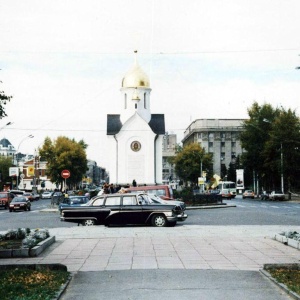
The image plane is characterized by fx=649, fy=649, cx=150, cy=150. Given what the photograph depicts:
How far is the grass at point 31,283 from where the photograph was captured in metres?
9.93

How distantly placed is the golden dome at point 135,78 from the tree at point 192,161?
49624 mm

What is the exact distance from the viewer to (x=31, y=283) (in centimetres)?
1118

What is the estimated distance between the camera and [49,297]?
9.77 metres

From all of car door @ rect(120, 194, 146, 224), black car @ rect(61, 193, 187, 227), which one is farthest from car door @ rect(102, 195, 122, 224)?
car door @ rect(120, 194, 146, 224)

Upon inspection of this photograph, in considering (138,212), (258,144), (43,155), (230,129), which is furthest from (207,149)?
(138,212)

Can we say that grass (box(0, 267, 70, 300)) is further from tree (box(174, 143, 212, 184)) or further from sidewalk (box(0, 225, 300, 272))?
tree (box(174, 143, 212, 184))

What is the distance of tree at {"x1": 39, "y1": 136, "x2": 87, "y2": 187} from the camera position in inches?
4259

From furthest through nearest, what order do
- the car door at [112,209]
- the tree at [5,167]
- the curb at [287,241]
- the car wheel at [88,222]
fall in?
the tree at [5,167] → the car wheel at [88,222] → the car door at [112,209] → the curb at [287,241]

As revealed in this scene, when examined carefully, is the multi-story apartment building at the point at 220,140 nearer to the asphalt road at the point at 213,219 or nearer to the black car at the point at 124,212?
the asphalt road at the point at 213,219

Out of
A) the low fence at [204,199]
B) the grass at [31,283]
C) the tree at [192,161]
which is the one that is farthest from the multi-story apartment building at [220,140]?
the grass at [31,283]

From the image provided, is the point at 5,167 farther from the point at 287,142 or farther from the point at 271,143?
the point at 287,142

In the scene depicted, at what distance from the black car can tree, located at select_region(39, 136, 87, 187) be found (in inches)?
3195

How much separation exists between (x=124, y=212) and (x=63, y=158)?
271 feet

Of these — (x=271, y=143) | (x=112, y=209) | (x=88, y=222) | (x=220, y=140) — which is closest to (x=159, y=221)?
(x=112, y=209)
